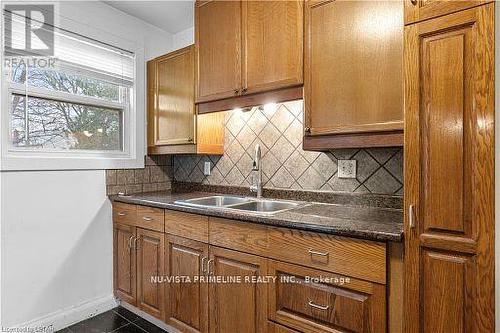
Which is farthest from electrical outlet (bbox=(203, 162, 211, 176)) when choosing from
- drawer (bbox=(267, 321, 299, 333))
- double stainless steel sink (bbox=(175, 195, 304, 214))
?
drawer (bbox=(267, 321, 299, 333))

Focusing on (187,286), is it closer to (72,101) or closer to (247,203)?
(247,203)

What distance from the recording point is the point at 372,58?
58.3 inches

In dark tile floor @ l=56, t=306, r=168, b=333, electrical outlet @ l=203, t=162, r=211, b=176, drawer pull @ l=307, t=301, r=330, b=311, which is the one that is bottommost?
dark tile floor @ l=56, t=306, r=168, b=333

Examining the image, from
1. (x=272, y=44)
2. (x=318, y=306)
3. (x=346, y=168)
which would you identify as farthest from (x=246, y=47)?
(x=318, y=306)

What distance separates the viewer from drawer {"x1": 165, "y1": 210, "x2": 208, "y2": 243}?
1836mm

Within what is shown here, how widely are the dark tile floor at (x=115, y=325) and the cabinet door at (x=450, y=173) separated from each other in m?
1.84

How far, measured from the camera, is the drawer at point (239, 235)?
1.57m

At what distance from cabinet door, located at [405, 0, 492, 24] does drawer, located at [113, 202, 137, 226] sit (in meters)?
2.05

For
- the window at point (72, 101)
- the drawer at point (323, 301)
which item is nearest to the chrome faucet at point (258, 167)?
the drawer at point (323, 301)

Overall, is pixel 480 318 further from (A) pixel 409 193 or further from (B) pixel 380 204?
(B) pixel 380 204

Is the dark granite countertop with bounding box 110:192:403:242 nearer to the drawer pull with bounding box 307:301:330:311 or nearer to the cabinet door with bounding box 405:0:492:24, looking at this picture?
the drawer pull with bounding box 307:301:330:311

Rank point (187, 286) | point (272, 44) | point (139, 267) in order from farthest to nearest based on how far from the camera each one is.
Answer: point (139, 267), point (187, 286), point (272, 44)

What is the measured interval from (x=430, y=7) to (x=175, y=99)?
1.88 m

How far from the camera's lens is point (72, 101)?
2.37 metres
